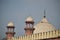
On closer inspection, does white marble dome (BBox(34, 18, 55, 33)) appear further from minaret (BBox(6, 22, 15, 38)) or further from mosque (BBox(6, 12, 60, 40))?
minaret (BBox(6, 22, 15, 38))

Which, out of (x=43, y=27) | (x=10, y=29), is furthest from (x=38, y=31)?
(x=10, y=29)

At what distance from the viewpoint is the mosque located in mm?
10352

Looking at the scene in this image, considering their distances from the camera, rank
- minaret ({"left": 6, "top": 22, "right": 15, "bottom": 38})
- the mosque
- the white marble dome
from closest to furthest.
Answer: the mosque, the white marble dome, minaret ({"left": 6, "top": 22, "right": 15, "bottom": 38})

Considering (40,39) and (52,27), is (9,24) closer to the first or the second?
(52,27)

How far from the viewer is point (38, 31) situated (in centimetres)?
1509

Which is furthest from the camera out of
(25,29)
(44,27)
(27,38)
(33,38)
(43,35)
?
(25,29)

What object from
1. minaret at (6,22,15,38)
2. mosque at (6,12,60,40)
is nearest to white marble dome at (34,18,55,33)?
mosque at (6,12,60,40)

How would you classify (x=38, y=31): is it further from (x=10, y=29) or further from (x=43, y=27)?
(x=10, y=29)

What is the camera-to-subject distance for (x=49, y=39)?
34.0 ft

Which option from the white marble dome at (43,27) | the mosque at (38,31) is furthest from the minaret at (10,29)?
the white marble dome at (43,27)

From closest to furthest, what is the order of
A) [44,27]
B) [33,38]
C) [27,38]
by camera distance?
1. [33,38]
2. [27,38]
3. [44,27]

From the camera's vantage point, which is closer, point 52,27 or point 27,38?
point 27,38

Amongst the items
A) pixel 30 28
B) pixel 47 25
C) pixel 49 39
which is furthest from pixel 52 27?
pixel 49 39

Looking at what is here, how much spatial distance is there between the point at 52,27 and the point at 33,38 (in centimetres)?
363
